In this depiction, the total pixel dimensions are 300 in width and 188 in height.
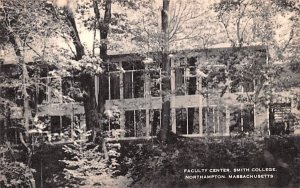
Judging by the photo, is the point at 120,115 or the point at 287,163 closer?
the point at 287,163

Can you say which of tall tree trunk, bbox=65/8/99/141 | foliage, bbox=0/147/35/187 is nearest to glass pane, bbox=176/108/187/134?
tall tree trunk, bbox=65/8/99/141

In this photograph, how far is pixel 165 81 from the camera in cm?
239

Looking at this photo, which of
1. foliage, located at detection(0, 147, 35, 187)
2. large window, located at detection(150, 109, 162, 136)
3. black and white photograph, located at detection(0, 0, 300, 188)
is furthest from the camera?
foliage, located at detection(0, 147, 35, 187)

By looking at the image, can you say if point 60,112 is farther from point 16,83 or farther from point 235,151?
point 235,151

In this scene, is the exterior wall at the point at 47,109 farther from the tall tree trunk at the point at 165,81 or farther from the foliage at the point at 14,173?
the tall tree trunk at the point at 165,81

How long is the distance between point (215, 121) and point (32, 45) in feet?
3.49

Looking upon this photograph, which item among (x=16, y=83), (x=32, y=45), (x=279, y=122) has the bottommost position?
(x=279, y=122)

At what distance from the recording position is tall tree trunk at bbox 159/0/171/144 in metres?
2.37

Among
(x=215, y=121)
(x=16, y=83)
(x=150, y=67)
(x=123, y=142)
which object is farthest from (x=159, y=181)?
(x=16, y=83)

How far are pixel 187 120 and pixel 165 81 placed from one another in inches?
9.2

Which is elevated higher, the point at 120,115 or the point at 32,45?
the point at 32,45

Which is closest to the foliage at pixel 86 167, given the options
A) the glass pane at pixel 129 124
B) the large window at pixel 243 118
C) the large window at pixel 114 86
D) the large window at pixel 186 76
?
the glass pane at pixel 129 124

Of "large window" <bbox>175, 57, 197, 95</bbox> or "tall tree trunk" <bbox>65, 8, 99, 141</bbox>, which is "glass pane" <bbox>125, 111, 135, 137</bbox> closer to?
"tall tree trunk" <bbox>65, 8, 99, 141</bbox>

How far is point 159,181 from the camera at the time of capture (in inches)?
93.7
